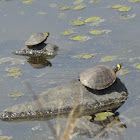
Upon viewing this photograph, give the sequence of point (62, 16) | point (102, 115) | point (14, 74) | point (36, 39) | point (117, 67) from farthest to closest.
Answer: point (62, 16) < point (36, 39) < point (14, 74) < point (117, 67) < point (102, 115)

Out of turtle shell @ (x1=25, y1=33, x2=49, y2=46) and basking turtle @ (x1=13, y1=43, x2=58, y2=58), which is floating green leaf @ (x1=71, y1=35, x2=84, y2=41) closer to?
basking turtle @ (x1=13, y1=43, x2=58, y2=58)

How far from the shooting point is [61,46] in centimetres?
959

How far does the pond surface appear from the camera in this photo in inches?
276

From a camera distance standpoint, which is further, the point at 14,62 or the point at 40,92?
the point at 14,62

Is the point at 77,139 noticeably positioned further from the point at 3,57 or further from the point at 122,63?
the point at 3,57

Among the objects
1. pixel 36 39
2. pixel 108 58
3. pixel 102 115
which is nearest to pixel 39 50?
pixel 36 39

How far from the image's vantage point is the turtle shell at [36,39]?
9.55 metres

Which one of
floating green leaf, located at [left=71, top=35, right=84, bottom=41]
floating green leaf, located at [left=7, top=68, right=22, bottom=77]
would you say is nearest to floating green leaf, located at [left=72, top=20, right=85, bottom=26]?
floating green leaf, located at [left=71, top=35, right=84, bottom=41]

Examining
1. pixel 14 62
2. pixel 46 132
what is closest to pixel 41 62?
pixel 14 62

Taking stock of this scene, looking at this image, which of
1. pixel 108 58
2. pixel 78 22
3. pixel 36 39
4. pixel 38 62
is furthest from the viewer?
pixel 78 22

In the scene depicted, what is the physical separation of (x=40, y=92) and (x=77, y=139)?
63.9 inches

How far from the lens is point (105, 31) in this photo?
9883mm

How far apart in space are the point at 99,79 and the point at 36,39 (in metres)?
2.57

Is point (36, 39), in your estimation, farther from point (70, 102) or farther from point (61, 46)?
point (70, 102)
